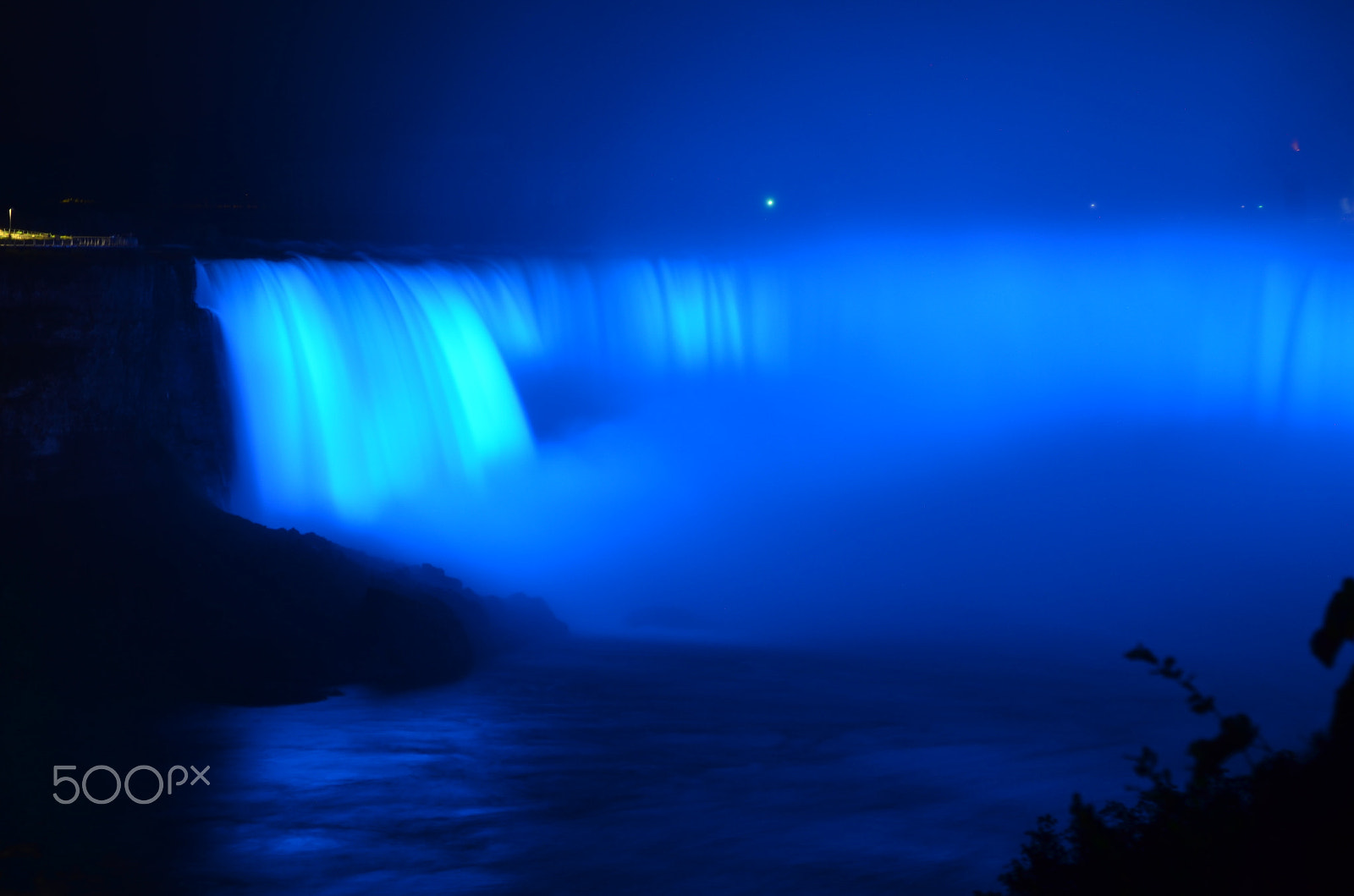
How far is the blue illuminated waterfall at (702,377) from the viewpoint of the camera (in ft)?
52.0

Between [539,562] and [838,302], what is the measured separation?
61.2 feet

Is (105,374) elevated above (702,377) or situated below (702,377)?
below

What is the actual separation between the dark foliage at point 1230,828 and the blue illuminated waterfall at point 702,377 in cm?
1074

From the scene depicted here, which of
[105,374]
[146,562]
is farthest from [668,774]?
[105,374]

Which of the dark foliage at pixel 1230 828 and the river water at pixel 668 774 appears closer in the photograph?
the dark foliage at pixel 1230 828

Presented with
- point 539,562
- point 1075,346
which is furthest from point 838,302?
point 539,562

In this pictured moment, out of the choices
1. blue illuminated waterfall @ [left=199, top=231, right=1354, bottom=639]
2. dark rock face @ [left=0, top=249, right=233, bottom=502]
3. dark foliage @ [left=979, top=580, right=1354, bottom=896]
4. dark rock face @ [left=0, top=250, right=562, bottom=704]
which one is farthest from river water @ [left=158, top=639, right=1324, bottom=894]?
blue illuminated waterfall @ [left=199, top=231, right=1354, bottom=639]

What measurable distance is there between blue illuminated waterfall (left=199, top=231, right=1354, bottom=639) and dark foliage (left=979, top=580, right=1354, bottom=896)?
10.7 meters

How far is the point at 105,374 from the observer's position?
12.4 meters

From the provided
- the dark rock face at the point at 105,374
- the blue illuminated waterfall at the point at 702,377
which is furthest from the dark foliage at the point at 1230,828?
the blue illuminated waterfall at the point at 702,377

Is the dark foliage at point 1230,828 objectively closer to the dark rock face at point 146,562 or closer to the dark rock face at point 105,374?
the dark rock face at point 146,562

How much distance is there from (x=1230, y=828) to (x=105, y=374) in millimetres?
11008

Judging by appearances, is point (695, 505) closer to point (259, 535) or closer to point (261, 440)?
point (261, 440)

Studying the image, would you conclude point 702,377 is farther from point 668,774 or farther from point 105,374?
point 668,774
